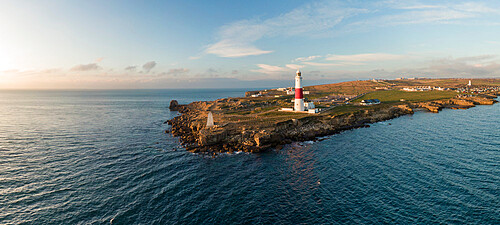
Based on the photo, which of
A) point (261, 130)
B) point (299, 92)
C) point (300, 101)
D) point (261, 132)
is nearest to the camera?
point (261, 132)

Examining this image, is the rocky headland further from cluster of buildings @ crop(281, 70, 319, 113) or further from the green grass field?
the green grass field

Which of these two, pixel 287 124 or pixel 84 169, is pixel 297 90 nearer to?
pixel 287 124

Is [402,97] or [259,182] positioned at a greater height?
[402,97]

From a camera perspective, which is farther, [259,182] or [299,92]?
[299,92]

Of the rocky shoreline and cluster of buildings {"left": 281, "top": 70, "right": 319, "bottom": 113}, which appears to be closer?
the rocky shoreline

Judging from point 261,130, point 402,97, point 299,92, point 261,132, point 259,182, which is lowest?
point 259,182

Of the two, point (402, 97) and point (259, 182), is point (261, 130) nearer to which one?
point (259, 182)

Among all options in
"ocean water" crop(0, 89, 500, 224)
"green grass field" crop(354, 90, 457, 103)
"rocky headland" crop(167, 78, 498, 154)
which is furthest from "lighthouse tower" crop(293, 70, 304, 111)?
"green grass field" crop(354, 90, 457, 103)

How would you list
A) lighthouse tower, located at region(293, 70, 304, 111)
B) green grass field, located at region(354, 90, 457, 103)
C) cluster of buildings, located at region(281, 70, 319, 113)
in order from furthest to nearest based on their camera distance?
green grass field, located at region(354, 90, 457, 103) < cluster of buildings, located at region(281, 70, 319, 113) < lighthouse tower, located at region(293, 70, 304, 111)

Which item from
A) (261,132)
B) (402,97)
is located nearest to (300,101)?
(261,132)
